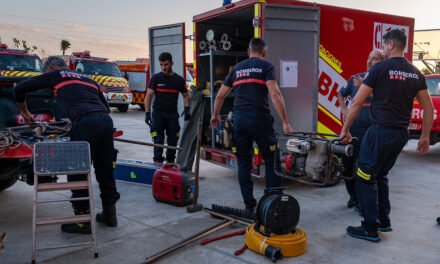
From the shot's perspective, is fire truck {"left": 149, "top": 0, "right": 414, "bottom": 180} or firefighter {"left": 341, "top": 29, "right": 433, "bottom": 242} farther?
fire truck {"left": 149, "top": 0, "right": 414, "bottom": 180}

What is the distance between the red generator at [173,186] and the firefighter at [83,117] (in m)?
0.82

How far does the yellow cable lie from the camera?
3475 millimetres

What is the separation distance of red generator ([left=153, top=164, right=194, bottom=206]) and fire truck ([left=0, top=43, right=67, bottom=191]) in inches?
48.9

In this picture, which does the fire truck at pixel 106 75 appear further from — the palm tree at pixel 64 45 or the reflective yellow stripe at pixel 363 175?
the palm tree at pixel 64 45

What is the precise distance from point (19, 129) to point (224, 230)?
258cm

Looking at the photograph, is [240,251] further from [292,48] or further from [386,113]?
[292,48]

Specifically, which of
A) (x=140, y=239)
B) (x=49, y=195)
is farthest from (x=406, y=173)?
(x=49, y=195)

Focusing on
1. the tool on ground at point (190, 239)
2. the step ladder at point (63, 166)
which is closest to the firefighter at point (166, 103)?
the tool on ground at point (190, 239)

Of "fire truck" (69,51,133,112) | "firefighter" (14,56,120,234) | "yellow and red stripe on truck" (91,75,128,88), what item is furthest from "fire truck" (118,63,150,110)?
"firefighter" (14,56,120,234)

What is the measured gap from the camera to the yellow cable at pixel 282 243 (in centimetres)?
347

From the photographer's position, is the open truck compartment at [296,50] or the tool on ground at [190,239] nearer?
the tool on ground at [190,239]

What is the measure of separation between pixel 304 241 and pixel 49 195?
350 centimetres

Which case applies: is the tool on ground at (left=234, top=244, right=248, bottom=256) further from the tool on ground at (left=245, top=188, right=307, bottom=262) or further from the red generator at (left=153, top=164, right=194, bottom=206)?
the red generator at (left=153, top=164, right=194, bottom=206)

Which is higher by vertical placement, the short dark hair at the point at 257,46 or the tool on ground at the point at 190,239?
the short dark hair at the point at 257,46
